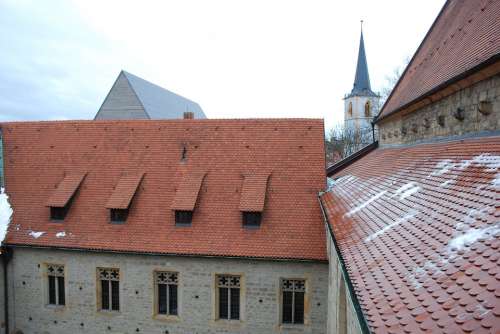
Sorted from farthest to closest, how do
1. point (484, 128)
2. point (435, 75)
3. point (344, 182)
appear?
point (344, 182)
point (435, 75)
point (484, 128)

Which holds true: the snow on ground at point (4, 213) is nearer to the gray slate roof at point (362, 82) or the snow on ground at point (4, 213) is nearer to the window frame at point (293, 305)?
the window frame at point (293, 305)

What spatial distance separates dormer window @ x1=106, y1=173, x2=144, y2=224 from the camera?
11523 mm

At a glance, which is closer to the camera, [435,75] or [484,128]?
[484,128]

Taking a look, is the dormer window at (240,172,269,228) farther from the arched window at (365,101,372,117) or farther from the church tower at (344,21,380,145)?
the arched window at (365,101,372,117)

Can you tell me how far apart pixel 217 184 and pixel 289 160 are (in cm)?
259

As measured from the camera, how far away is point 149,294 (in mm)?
10922

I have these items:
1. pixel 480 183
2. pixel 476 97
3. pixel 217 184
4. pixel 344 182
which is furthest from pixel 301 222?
pixel 480 183

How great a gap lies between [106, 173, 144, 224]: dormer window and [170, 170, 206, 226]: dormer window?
153 cm

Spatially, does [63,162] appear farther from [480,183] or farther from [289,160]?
[480,183]

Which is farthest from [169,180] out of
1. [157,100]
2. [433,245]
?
[157,100]

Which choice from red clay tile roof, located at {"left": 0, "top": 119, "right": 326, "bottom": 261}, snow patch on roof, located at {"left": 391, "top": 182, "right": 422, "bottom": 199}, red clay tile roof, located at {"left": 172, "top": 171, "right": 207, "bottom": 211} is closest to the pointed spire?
red clay tile roof, located at {"left": 0, "top": 119, "right": 326, "bottom": 261}

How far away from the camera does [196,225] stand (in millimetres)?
11133

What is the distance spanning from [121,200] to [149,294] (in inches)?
123

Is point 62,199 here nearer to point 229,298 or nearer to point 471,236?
point 229,298
